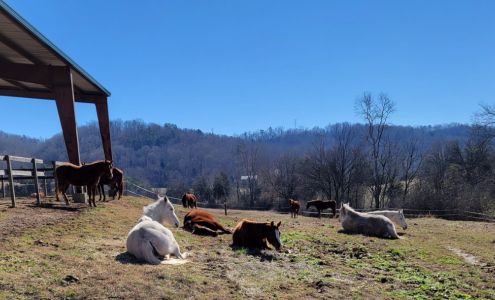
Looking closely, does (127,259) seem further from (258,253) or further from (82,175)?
(82,175)

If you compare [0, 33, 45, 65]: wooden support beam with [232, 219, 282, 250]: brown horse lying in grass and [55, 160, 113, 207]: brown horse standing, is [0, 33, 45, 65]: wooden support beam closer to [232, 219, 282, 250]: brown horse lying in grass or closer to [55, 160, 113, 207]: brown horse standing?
[55, 160, 113, 207]: brown horse standing

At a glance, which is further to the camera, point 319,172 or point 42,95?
point 319,172

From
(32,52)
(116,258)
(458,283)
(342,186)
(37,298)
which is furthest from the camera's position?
(342,186)

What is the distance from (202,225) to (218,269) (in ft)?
16.2

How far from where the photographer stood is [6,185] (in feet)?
77.8

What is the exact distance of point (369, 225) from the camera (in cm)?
1747

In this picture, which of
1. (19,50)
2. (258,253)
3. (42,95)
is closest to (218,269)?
(258,253)

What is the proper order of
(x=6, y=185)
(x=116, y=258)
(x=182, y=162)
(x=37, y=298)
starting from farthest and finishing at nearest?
(x=182, y=162), (x=6, y=185), (x=116, y=258), (x=37, y=298)

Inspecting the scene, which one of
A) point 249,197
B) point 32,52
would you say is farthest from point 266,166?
point 32,52

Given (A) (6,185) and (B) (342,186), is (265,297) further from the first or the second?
(B) (342,186)

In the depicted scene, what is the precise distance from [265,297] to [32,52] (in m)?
14.1

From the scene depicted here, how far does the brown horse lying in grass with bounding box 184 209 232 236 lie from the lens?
1285 cm

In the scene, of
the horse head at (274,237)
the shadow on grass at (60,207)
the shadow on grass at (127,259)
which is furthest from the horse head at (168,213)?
the shadow on grass at (127,259)

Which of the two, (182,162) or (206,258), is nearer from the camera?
(206,258)
